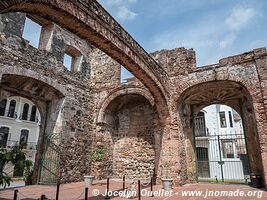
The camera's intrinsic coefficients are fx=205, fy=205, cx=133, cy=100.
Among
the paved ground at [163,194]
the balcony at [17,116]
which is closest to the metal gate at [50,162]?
the paved ground at [163,194]

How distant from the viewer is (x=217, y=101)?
10.2 meters

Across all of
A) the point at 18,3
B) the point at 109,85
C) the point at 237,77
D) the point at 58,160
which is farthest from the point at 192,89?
the point at 18,3

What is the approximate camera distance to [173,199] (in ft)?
17.5

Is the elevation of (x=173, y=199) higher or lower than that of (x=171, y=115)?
lower

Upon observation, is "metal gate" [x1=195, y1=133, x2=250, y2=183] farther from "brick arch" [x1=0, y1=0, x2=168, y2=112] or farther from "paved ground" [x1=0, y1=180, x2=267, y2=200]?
"brick arch" [x1=0, y1=0, x2=168, y2=112]

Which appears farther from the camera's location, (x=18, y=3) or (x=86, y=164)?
(x=86, y=164)

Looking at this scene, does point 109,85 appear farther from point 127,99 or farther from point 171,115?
point 171,115

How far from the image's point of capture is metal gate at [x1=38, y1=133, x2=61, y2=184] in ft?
26.3

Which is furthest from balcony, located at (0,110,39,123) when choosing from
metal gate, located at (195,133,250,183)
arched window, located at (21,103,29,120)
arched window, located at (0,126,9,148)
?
metal gate, located at (195,133,250,183)

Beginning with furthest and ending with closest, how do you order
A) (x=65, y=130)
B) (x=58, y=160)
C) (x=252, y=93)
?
(x=65, y=130) < (x=58, y=160) < (x=252, y=93)

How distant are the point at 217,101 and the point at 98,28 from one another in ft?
24.4

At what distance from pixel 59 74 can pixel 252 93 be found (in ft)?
25.4

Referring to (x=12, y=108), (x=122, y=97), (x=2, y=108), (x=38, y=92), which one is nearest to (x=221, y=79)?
(x=122, y=97)

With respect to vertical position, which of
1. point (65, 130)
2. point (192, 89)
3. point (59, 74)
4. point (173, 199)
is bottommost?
point (173, 199)
